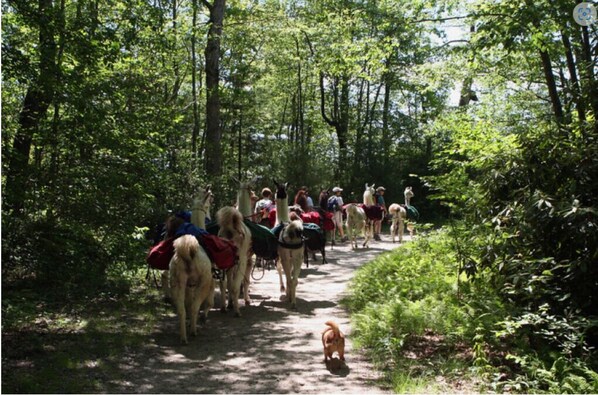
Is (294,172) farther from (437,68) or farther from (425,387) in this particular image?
(425,387)

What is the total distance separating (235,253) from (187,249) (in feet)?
4.03

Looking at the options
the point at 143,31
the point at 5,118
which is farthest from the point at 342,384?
the point at 143,31

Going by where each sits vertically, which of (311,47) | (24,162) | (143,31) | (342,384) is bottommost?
(342,384)

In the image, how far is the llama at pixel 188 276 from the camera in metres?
7.10

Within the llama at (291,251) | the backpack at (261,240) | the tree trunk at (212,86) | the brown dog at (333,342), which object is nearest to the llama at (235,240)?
the backpack at (261,240)

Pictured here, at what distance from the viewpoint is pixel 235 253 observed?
8.16 m

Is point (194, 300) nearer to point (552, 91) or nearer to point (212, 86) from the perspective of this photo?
point (552, 91)

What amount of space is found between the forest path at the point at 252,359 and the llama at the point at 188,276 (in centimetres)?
52

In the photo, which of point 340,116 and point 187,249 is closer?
point 187,249

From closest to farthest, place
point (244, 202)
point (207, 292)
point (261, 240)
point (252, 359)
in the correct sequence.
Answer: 1. point (252, 359)
2. point (207, 292)
3. point (261, 240)
4. point (244, 202)

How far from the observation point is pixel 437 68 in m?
15.4

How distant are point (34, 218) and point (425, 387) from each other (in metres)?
5.52

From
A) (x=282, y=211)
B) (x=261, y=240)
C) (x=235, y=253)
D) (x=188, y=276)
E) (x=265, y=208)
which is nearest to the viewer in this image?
(x=188, y=276)

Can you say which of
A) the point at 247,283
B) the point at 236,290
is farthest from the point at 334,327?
the point at 247,283
